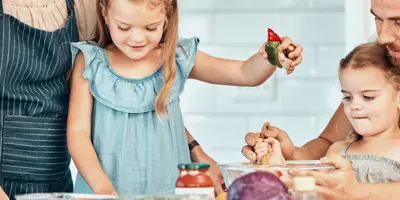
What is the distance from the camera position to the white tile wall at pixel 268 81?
157 inches

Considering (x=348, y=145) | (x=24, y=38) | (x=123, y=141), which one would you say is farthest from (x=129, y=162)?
(x=348, y=145)

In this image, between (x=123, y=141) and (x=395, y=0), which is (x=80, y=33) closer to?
(x=123, y=141)

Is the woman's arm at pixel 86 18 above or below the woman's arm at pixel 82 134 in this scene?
above

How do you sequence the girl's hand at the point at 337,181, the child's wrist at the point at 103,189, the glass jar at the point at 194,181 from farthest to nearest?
the child's wrist at the point at 103,189
the girl's hand at the point at 337,181
the glass jar at the point at 194,181

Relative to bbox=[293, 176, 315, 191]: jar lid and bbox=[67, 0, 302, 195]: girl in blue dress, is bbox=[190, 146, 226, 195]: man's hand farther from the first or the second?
bbox=[293, 176, 315, 191]: jar lid

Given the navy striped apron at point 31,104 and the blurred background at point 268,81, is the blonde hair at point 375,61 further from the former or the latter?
the blurred background at point 268,81

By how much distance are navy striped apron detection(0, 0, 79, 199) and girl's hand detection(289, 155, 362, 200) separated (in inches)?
36.1

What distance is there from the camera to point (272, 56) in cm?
217

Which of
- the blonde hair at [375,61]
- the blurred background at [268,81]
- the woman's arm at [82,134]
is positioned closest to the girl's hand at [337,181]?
the blonde hair at [375,61]

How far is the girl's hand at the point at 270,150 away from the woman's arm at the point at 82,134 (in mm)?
388

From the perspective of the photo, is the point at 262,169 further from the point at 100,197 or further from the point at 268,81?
the point at 268,81

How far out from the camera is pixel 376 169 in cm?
220

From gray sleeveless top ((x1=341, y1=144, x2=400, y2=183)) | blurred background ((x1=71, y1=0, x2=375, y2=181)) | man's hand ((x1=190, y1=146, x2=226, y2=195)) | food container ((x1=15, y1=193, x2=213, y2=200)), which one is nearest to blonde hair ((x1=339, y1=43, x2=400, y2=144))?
gray sleeveless top ((x1=341, y1=144, x2=400, y2=183))

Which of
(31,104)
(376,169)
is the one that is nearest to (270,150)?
(376,169)
